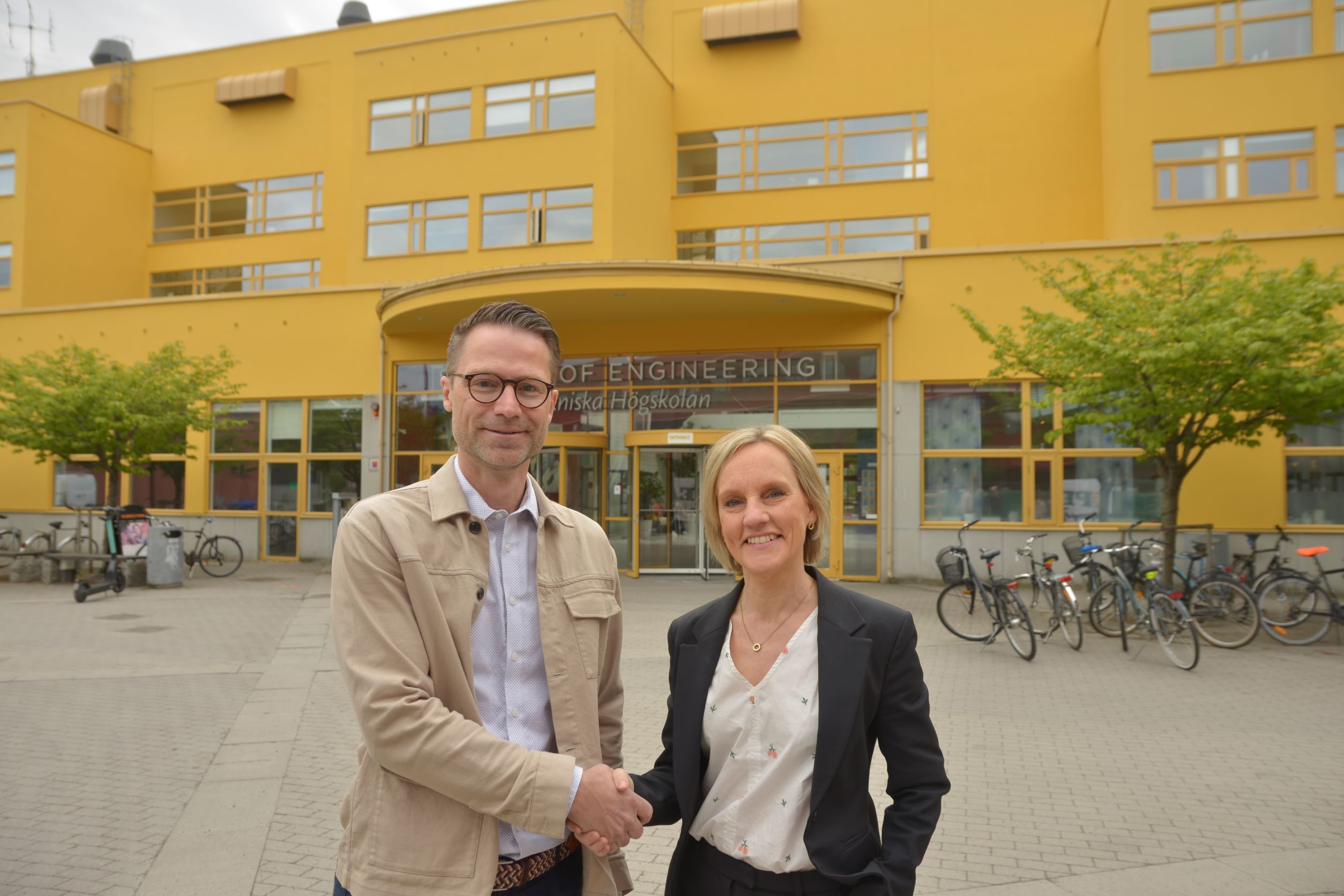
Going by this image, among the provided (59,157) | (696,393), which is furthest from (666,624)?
(59,157)

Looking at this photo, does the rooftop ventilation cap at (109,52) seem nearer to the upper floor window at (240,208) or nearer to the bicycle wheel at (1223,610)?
the upper floor window at (240,208)

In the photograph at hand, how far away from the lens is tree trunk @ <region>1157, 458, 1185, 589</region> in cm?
1172

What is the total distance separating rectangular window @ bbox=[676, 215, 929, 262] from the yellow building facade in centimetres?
7

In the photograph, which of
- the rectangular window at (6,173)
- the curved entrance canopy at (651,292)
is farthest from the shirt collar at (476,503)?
the rectangular window at (6,173)

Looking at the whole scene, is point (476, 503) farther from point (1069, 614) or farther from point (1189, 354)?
point (1189, 354)

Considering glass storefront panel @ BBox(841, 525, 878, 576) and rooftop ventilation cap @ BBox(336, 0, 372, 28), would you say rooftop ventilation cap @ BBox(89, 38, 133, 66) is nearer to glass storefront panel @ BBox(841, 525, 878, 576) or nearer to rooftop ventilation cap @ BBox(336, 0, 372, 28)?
rooftop ventilation cap @ BBox(336, 0, 372, 28)

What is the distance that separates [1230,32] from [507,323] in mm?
20313

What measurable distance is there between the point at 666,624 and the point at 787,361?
22.6 feet

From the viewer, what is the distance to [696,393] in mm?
17250

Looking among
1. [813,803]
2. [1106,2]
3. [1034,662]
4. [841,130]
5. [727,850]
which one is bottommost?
[1034,662]

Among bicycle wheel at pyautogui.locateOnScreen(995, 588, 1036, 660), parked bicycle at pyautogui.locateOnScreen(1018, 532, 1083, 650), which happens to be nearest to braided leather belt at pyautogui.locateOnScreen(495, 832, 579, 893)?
bicycle wheel at pyautogui.locateOnScreen(995, 588, 1036, 660)

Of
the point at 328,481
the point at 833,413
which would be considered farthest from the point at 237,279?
the point at 833,413

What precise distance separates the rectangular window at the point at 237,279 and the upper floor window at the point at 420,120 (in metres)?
5.04

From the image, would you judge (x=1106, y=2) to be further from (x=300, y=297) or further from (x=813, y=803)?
(x=813, y=803)
